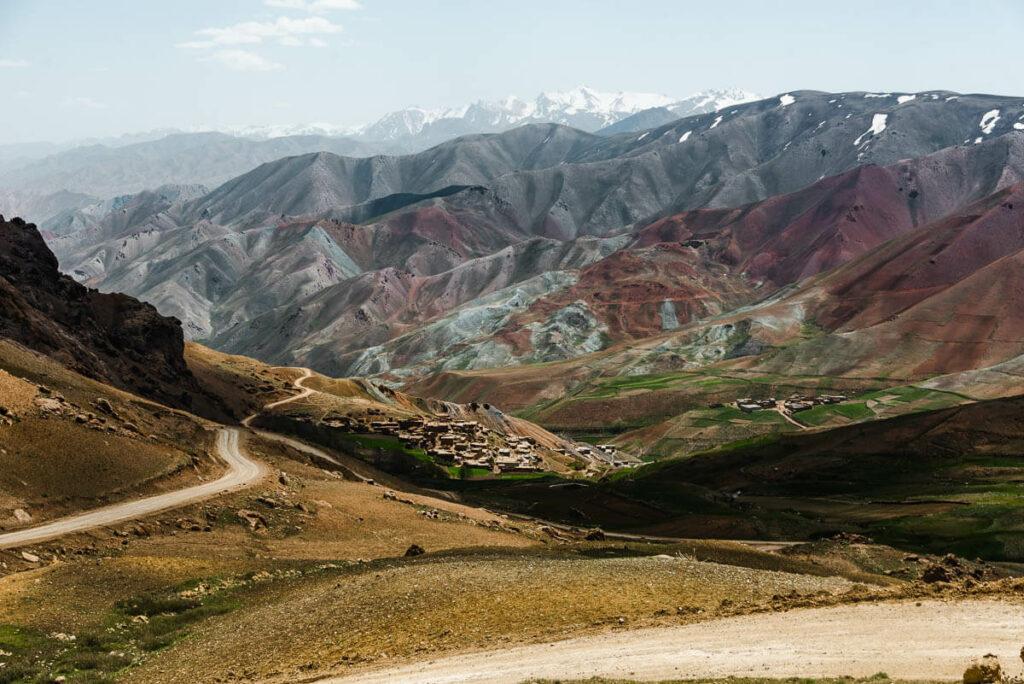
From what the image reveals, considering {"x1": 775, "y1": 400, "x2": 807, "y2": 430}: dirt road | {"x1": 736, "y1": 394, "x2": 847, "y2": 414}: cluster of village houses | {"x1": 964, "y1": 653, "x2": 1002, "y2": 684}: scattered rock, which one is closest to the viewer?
{"x1": 964, "y1": 653, "x2": 1002, "y2": 684}: scattered rock

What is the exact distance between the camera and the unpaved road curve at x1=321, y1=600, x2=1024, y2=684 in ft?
76.4

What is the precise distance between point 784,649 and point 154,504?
4514 cm

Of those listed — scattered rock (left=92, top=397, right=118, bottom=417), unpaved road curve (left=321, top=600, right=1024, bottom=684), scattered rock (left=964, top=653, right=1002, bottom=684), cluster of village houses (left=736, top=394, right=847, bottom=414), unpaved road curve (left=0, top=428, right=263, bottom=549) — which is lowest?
cluster of village houses (left=736, top=394, right=847, bottom=414)

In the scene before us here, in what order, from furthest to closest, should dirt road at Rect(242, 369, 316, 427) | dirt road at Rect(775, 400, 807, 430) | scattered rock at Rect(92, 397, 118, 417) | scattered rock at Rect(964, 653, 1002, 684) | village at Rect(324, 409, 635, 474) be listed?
dirt road at Rect(775, 400, 807, 430) < dirt road at Rect(242, 369, 316, 427) < village at Rect(324, 409, 635, 474) < scattered rock at Rect(92, 397, 118, 417) < scattered rock at Rect(964, 653, 1002, 684)

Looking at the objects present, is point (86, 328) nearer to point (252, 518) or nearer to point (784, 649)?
point (252, 518)

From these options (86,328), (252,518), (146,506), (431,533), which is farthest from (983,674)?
(86,328)

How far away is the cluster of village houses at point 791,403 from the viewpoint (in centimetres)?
16250

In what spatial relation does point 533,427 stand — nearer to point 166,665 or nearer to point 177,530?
point 177,530

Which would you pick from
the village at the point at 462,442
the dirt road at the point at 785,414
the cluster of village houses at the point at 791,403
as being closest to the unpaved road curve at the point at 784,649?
→ the village at the point at 462,442

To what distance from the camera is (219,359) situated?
459ft

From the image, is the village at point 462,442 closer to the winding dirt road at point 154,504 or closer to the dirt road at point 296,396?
the dirt road at point 296,396

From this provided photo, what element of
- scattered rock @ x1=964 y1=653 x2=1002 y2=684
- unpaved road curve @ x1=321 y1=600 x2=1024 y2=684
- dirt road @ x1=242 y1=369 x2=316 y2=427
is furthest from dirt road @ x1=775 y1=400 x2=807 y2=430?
scattered rock @ x1=964 y1=653 x2=1002 y2=684

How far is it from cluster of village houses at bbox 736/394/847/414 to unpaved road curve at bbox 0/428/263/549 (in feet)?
384

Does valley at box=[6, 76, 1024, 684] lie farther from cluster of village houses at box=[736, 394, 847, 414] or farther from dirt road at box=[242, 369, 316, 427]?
cluster of village houses at box=[736, 394, 847, 414]
